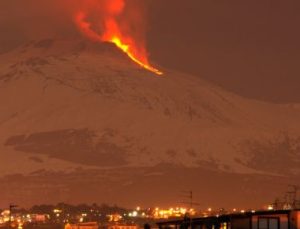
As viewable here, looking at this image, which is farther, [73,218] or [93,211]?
[93,211]

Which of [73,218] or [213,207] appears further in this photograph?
[213,207]

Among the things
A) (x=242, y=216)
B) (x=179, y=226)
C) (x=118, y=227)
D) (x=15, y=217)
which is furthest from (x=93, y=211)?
(x=242, y=216)

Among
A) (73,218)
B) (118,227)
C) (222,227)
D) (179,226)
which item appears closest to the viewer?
(222,227)

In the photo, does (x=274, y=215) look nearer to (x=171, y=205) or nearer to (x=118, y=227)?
(x=118, y=227)

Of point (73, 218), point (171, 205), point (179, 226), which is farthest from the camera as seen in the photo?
point (171, 205)

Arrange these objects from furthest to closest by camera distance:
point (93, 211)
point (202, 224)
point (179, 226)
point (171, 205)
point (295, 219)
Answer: point (171, 205)
point (93, 211)
point (179, 226)
point (202, 224)
point (295, 219)

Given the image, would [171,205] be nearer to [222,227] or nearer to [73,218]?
[73,218]

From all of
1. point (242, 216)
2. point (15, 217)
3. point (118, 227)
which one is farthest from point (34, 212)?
point (242, 216)

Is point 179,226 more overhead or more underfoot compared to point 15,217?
more underfoot

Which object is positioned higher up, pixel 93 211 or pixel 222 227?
pixel 93 211
